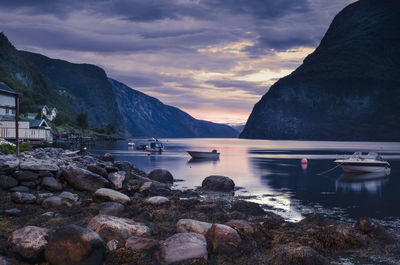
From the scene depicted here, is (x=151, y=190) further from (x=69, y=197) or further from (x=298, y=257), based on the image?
(x=298, y=257)

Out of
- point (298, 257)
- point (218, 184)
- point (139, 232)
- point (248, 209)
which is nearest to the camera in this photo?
point (298, 257)

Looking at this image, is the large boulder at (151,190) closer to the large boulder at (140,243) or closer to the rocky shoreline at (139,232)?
the rocky shoreline at (139,232)

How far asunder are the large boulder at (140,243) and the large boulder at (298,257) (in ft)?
10.1

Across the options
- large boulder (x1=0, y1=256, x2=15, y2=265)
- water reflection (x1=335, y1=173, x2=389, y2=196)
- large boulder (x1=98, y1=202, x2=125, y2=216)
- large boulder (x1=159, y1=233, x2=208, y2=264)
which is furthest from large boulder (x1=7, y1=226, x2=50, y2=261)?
water reflection (x1=335, y1=173, x2=389, y2=196)

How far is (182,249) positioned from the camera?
28.4 ft

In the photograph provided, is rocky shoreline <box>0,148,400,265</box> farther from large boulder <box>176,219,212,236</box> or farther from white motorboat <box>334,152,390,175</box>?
white motorboat <box>334,152,390,175</box>

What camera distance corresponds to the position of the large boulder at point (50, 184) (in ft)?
47.3

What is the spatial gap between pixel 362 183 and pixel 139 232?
82.6ft

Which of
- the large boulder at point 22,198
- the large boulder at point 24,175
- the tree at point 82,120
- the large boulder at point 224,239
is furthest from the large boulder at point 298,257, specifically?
the tree at point 82,120

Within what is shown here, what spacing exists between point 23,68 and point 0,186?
145 meters

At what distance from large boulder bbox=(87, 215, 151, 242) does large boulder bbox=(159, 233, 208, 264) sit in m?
1.23

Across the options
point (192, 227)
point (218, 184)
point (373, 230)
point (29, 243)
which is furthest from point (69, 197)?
point (218, 184)

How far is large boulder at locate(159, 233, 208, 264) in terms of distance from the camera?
8.52 metres

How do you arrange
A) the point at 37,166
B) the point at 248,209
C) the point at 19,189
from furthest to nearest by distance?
the point at 248,209
the point at 37,166
the point at 19,189
